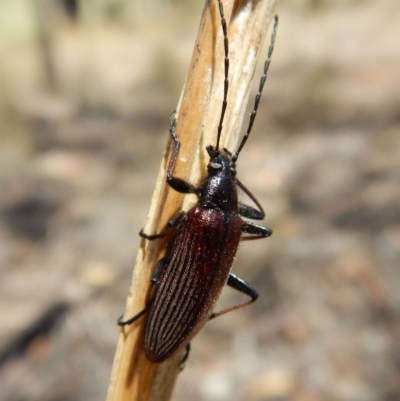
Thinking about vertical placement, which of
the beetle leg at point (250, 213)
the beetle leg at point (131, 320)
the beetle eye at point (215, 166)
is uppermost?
the beetle eye at point (215, 166)

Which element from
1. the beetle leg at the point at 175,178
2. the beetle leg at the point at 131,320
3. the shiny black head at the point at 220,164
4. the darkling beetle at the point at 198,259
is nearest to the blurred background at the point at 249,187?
the darkling beetle at the point at 198,259

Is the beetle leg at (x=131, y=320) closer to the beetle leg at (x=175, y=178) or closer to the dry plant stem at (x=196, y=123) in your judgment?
the dry plant stem at (x=196, y=123)

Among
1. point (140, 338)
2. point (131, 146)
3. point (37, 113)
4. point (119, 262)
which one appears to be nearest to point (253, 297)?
point (140, 338)

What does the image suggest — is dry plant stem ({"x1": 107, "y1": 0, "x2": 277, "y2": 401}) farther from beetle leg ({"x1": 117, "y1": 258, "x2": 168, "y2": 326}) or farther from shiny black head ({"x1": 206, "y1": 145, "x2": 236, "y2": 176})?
shiny black head ({"x1": 206, "y1": 145, "x2": 236, "y2": 176})

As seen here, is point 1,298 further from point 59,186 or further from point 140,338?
point 140,338

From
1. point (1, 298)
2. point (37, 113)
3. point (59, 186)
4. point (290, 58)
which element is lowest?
point (1, 298)

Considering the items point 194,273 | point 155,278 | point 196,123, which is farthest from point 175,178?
point 194,273
